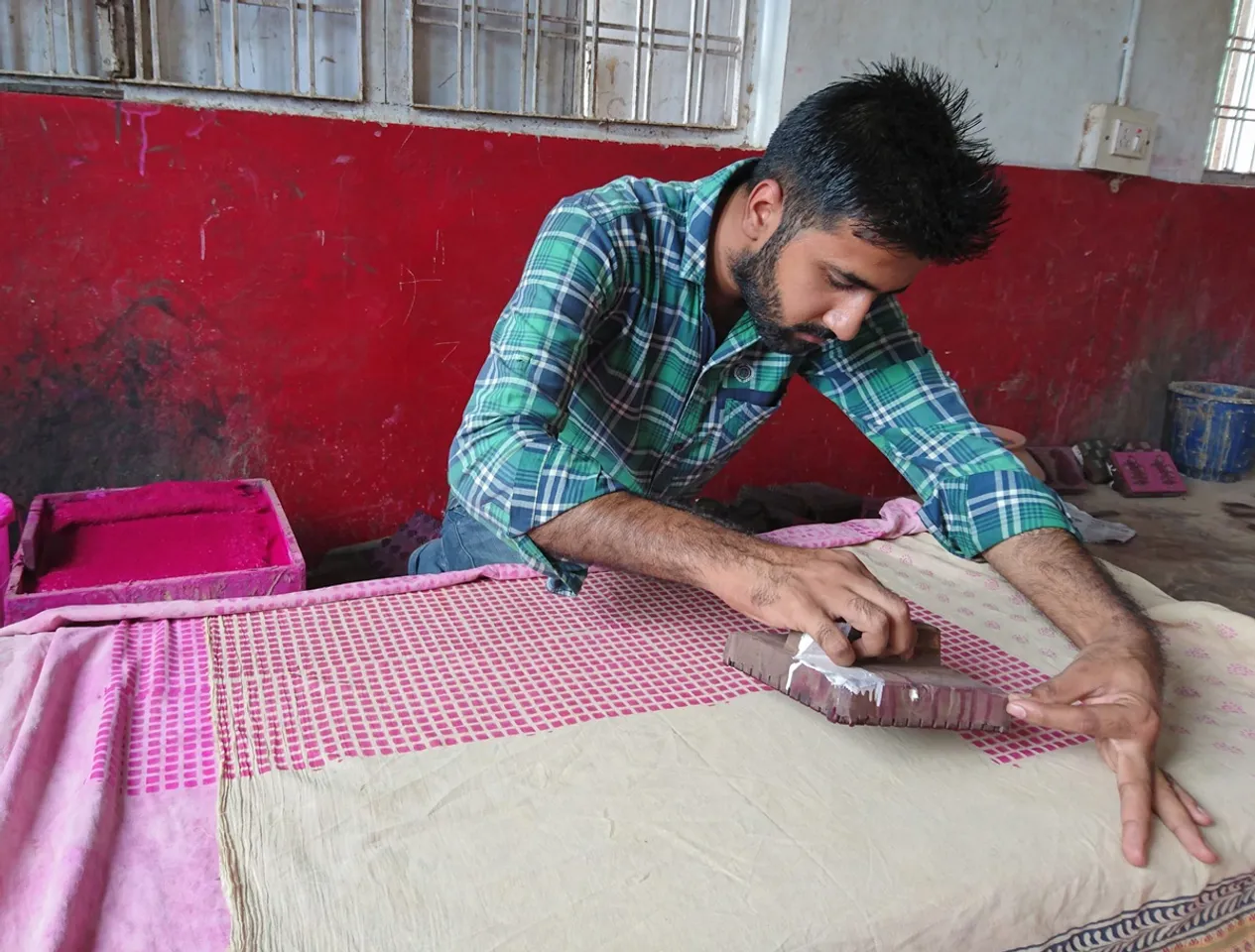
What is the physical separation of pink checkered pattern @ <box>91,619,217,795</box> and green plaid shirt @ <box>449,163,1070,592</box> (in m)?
0.42

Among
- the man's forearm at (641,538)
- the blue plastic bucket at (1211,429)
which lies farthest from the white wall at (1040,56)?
the man's forearm at (641,538)

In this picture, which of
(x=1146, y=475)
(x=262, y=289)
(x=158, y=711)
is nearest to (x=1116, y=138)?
(x=1146, y=475)

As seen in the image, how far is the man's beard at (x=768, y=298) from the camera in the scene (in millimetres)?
1477

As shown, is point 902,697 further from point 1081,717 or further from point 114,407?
point 114,407

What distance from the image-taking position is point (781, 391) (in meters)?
1.75

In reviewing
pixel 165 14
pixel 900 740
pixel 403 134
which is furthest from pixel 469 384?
pixel 900 740

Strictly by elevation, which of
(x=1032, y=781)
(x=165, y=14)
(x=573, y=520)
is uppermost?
(x=165, y=14)

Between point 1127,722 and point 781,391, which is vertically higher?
point 781,391

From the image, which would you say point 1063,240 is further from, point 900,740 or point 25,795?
point 25,795

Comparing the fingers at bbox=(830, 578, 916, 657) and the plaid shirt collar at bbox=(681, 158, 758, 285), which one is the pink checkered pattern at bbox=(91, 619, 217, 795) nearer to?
the fingers at bbox=(830, 578, 916, 657)

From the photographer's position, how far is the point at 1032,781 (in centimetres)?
109

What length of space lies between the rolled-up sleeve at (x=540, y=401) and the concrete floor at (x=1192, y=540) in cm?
270

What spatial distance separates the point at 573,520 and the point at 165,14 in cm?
227

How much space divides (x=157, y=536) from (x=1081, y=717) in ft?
7.05
